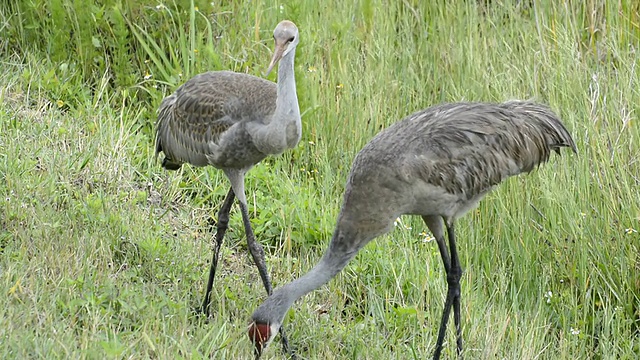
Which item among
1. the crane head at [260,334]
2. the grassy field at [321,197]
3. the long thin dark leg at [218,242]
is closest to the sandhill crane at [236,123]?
the long thin dark leg at [218,242]

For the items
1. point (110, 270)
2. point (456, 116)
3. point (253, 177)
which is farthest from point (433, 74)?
point (110, 270)

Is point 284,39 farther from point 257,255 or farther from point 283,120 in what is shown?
point 257,255

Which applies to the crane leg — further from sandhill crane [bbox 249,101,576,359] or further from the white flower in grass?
the white flower in grass

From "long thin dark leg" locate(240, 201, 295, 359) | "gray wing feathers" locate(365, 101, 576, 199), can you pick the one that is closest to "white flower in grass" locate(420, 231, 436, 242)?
"gray wing feathers" locate(365, 101, 576, 199)

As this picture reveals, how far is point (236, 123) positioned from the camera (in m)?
5.75

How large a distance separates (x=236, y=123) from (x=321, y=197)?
1.22 metres

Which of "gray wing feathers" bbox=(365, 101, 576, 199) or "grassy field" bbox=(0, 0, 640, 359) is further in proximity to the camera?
"grassy field" bbox=(0, 0, 640, 359)

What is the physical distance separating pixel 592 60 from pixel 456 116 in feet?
7.99

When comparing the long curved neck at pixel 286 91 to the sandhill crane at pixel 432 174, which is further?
the long curved neck at pixel 286 91

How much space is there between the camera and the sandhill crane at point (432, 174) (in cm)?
520

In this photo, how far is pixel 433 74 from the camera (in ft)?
25.9

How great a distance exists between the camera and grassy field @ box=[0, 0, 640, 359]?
548 centimetres

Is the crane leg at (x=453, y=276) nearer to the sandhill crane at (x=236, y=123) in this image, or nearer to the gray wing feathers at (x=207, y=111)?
the sandhill crane at (x=236, y=123)

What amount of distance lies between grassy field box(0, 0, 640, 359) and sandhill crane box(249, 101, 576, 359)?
0.33 m
